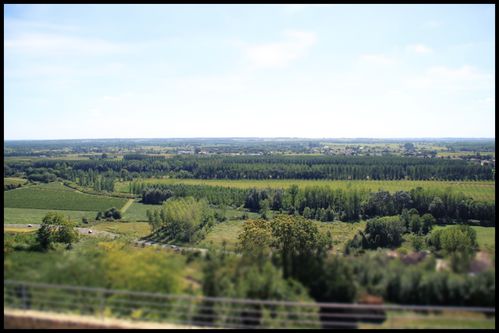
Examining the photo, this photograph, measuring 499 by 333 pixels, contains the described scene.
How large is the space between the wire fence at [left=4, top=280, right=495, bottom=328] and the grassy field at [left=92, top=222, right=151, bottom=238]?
3356 cm

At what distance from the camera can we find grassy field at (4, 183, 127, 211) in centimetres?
5851

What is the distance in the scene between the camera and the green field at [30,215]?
160 feet

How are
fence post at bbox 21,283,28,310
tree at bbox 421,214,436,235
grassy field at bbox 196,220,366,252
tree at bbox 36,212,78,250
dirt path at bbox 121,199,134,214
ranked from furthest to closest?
1. dirt path at bbox 121,199,134,214
2. tree at bbox 421,214,436,235
3. grassy field at bbox 196,220,366,252
4. tree at bbox 36,212,78,250
5. fence post at bbox 21,283,28,310

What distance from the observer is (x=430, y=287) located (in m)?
8.93

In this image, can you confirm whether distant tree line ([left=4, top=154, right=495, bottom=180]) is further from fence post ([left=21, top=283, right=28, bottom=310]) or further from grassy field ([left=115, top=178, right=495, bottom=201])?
fence post ([left=21, top=283, right=28, bottom=310])

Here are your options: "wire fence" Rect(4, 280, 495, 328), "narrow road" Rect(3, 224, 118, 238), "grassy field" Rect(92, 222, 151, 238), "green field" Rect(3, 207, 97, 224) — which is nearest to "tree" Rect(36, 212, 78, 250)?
"narrow road" Rect(3, 224, 118, 238)

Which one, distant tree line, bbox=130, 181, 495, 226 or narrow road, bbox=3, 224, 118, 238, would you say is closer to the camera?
narrow road, bbox=3, 224, 118, 238

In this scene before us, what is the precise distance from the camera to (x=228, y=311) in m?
8.56

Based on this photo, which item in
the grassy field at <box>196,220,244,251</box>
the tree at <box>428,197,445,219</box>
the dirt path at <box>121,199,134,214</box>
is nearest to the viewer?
the grassy field at <box>196,220,244,251</box>

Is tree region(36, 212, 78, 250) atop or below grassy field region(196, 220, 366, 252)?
atop

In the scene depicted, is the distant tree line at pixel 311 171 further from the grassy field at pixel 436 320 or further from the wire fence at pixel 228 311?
the wire fence at pixel 228 311

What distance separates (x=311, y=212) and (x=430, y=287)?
1670 inches

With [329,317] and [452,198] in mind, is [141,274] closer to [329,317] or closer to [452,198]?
[329,317]

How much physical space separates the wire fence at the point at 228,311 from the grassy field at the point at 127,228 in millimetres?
33562
